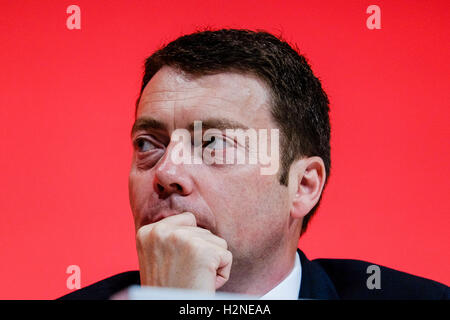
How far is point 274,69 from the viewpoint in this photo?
6.26ft

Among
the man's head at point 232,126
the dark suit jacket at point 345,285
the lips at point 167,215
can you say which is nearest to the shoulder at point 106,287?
the dark suit jacket at point 345,285

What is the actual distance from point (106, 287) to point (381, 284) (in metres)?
1.11

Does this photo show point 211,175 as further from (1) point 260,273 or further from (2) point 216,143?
(1) point 260,273

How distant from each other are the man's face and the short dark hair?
4cm

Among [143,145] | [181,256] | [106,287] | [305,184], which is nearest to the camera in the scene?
[181,256]

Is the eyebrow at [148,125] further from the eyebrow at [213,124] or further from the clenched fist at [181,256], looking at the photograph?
the clenched fist at [181,256]

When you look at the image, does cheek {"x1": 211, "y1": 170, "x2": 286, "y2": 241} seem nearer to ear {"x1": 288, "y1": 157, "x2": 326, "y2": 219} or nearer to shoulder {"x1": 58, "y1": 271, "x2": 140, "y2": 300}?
ear {"x1": 288, "y1": 157, "x2": 326, "y2": 219}

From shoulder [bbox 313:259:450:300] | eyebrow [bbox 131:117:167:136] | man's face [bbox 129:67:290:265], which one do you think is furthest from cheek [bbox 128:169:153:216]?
shoulder [bbox 313:259:450:300]

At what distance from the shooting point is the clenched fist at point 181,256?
151 centimetres

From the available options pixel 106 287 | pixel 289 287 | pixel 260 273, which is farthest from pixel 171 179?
pixel 106 287

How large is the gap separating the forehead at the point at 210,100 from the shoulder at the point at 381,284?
2.51 ft

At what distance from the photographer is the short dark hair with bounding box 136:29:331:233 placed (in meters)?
1.86
